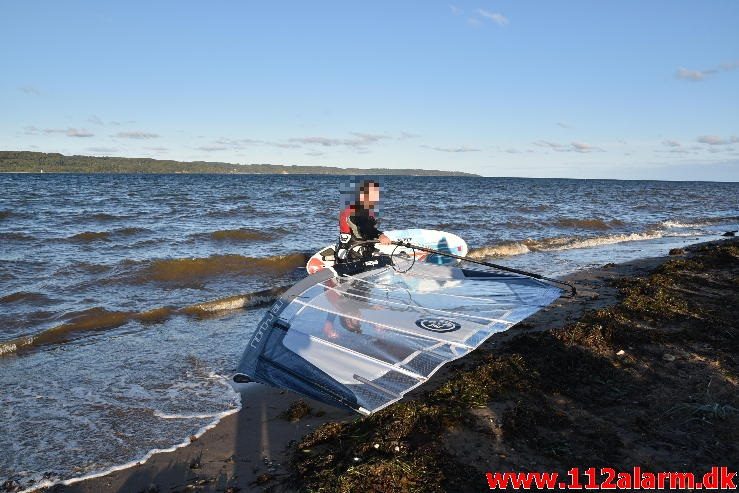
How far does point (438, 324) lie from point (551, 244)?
50.1 ft

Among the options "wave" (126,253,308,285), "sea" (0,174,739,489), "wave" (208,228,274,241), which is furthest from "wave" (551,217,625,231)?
"wave" (126,253,308,285)

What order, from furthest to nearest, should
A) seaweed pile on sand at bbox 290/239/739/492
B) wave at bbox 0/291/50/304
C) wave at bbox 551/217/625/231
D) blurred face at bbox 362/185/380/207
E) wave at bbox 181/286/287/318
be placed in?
wave at bbox 551/217/625/231 < wave at bbox 0/291/50/304 < wave at bbox 181/286/287/318 < blurred face at bbox 362/185/380/207 < seaweed pile on sand at bbox 290/239/739/492

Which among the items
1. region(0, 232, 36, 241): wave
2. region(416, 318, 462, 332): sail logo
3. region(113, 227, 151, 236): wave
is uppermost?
region(416, 318, 462, 332): sail logo

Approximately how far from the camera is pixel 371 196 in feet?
25.5

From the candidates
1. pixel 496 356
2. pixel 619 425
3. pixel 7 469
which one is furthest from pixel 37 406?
pixel 619 425

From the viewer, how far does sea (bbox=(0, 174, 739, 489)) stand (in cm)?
491

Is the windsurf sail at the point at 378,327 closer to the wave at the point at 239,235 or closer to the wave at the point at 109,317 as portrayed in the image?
the wave at the point at 109,317

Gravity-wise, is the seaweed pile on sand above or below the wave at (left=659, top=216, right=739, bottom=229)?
below

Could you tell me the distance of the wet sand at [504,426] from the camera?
145 inches

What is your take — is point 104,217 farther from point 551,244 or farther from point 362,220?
point 551,244

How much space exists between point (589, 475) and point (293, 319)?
2996mm

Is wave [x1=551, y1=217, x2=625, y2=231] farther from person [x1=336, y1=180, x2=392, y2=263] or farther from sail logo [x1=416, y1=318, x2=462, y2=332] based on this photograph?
sail logo [x1=416, y1=318, x2=462, y2=332]

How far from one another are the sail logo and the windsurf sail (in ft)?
0.03

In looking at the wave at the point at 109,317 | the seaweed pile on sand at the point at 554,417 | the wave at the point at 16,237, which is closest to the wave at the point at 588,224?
the wave at the point at 109,317
